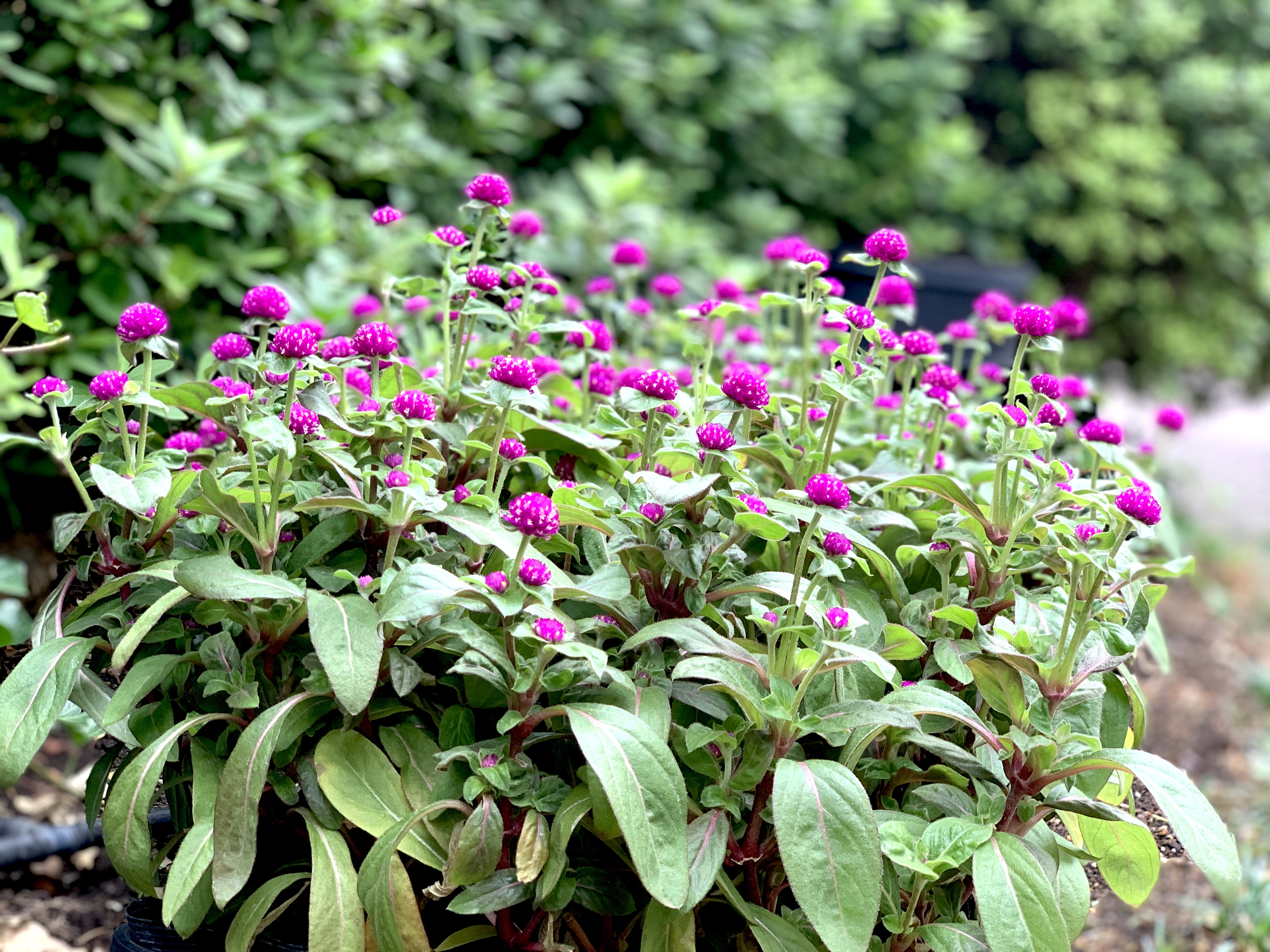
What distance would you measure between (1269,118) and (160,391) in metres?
6.67

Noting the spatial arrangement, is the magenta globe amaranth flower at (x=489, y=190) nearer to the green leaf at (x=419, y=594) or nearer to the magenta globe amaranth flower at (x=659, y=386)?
the magenta globe amaranth flower at (x=659, y=386)

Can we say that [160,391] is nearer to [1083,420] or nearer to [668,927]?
[668,927]

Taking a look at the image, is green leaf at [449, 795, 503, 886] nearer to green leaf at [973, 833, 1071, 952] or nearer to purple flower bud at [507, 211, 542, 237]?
green leaf at [973, 833, 1071, 952]

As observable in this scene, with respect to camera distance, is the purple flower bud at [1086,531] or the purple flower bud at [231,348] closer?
the purple flower bud at [1086,531]

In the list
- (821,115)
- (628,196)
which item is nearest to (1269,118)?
(821,115)

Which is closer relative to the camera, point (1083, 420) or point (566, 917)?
point (566, 917)

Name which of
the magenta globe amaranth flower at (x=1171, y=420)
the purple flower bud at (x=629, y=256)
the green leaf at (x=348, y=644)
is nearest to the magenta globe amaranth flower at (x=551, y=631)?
the green leaf at (x=348, y=644)

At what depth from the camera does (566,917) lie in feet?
4.13

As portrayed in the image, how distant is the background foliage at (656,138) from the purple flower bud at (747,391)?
185cm

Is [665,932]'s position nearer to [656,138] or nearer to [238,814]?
[238,814]

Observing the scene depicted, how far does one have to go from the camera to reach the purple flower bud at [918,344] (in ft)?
5.29

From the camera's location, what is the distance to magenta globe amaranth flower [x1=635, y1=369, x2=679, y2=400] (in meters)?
1.28

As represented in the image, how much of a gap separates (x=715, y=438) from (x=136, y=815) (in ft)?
2.45

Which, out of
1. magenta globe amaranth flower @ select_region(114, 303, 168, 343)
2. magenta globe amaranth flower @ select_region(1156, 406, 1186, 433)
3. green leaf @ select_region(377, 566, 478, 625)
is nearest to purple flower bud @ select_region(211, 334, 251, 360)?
magenta globe amaranth flower @ select_region(114, 303, 168, 343)
